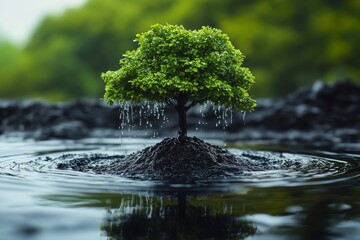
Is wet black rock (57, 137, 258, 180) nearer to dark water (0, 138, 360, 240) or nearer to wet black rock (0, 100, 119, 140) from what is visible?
dark water (0, 138, 360, 240)

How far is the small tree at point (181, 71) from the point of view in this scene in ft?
35.1

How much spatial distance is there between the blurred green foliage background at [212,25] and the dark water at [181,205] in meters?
46.3

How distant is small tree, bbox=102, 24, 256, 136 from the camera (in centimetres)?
1071

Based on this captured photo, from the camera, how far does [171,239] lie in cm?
584

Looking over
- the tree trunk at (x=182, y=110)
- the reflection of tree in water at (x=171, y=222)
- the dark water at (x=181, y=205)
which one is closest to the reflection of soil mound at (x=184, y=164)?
the tree trunk at (x=182, y=110)

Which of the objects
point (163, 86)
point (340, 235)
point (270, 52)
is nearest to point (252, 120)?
point (163, 86)

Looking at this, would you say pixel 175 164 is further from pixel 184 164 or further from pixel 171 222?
pixel 171 222

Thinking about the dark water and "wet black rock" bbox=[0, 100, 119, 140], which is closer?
the dark water

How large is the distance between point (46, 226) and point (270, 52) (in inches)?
2086

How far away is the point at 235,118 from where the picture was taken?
89.7 feet

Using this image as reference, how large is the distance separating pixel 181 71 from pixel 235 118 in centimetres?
1667

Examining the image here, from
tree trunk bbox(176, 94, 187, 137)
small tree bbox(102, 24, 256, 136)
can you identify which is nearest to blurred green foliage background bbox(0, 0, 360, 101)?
tree trunk bbox(176, 94, 187, 137)

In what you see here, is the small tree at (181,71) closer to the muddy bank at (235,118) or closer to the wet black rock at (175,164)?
the wet black rock at (175,164)

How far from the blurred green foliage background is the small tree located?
146ft
